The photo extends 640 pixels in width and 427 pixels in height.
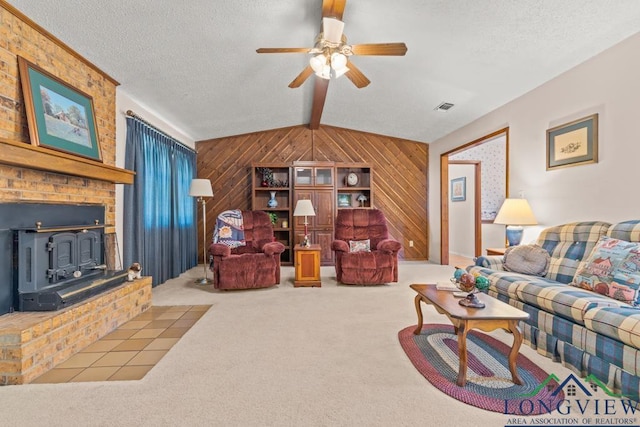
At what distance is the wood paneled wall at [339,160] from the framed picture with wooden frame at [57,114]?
3.14 m

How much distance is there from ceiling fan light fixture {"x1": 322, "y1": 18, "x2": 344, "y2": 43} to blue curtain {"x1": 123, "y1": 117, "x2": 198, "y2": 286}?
263 centimetres

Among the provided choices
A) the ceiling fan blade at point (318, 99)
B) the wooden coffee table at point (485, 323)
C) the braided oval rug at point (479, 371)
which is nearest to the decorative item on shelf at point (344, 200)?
the ceiling fan blade at point (318, 99)

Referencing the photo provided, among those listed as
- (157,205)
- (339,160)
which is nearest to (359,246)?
(339,160)

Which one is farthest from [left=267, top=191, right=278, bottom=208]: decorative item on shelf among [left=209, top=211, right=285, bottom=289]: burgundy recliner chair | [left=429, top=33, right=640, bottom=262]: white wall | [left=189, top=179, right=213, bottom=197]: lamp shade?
[left=429, top=33, right=640, bottom=262]: white wall

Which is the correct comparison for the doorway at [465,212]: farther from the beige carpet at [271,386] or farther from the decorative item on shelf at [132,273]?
the decorative item on shelf at [132,273]

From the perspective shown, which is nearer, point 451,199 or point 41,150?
point 41,150

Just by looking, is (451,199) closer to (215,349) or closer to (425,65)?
(425,65)

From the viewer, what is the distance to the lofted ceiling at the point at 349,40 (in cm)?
243

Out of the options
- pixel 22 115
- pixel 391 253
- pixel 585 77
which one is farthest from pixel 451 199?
pixel 22 115

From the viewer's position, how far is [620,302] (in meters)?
2.03

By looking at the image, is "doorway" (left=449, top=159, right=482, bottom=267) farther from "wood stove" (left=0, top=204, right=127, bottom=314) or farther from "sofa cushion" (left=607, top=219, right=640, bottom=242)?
"wood stove" (left=0, top=204, right=127, bottom=314)

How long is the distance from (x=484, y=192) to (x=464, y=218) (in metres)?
0.68

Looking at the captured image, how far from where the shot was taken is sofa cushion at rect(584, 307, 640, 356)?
164cm

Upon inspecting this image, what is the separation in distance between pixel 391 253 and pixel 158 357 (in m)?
3.02
